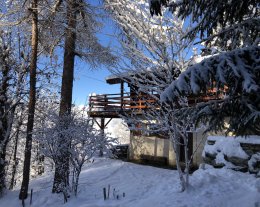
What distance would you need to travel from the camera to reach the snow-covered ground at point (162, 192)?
7.64 m

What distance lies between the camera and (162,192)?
29.3 feet

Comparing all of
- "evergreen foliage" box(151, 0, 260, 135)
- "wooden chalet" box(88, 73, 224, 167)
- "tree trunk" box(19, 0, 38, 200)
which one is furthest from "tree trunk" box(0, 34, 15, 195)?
"evergreen foliage" box(151, 0, 260, 135)

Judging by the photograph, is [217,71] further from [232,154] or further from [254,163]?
[232,154]

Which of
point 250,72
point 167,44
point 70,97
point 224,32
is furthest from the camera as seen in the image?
point 70,97

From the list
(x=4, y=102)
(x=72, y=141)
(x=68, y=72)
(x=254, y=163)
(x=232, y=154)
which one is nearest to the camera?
(x=254, y=163)

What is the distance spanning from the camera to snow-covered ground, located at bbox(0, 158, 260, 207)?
7.64 meters

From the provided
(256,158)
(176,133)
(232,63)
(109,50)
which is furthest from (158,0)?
(109,50)

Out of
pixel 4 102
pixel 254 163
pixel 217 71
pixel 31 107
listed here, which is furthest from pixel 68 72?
pixel 217 71

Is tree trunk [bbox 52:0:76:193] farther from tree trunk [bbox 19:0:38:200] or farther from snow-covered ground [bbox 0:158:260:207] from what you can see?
tree trunk [bbox 19:0:38:200]

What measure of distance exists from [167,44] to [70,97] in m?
4.80

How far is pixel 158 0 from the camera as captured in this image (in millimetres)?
A: 4367

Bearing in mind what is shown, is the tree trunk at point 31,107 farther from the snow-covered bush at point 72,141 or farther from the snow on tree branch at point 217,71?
the snow on tree branch at point 217,71

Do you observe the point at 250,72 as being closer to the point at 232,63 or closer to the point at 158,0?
the point at 232,63

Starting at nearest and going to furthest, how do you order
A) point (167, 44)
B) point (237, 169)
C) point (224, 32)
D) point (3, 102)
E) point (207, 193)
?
point (224, 32)
point (207, 193)
point (167, 44)
point (237, 169)
point (3, 102)
